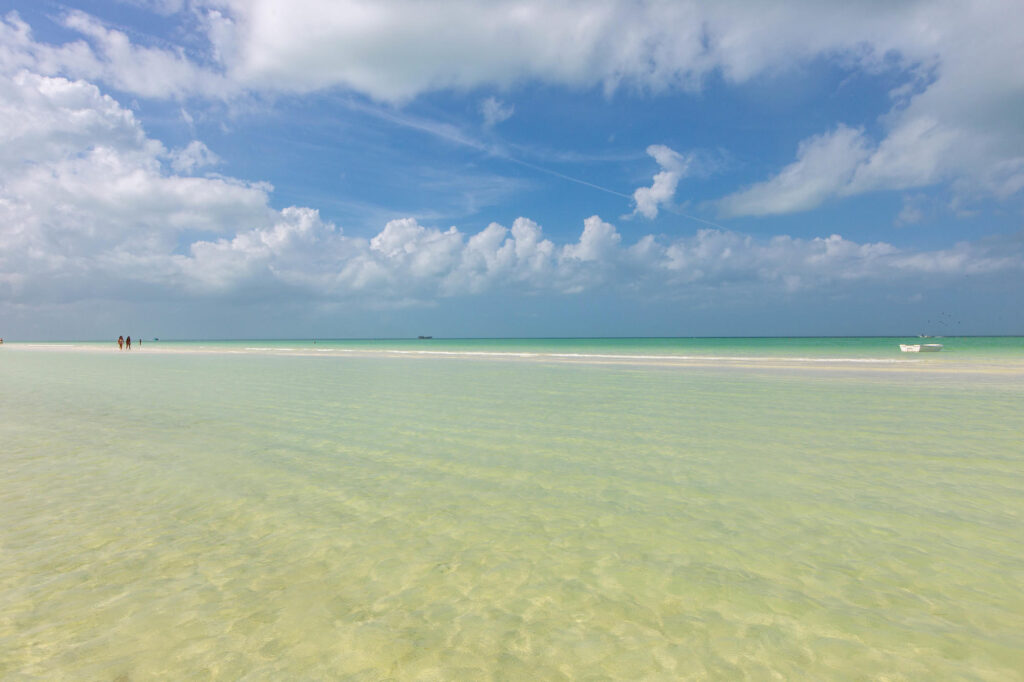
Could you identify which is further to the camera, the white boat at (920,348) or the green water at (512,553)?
the white boat at (920,348)

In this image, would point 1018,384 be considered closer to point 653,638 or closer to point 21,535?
point 653,638

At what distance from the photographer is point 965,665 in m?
3.50

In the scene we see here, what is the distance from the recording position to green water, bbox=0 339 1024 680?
3.65 m

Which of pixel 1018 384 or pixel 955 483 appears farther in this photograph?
pixel 1018 384

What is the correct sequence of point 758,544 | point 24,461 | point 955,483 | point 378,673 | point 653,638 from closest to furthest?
point 378,673
point 653,638
point 758,544
point 955,483
point 24,461

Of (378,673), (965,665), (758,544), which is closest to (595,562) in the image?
(758,544)

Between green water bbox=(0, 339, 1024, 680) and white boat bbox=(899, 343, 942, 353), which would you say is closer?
green water bbox=(0, 339, 1024, 680)

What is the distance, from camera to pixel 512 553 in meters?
5.29

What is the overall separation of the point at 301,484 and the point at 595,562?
15.5ft

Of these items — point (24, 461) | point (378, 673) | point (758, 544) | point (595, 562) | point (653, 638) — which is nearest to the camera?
point (378, 673)

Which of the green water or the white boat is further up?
the white boat

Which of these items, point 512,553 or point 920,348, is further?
point 920,348

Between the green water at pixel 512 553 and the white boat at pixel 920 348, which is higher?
the white boat at pixel 920 348

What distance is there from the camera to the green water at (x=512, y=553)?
144 inches
